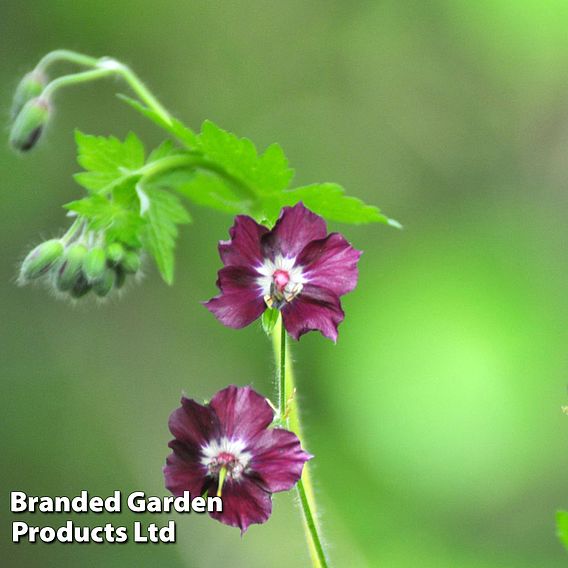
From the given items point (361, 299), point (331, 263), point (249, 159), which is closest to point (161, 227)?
point (249, 159)

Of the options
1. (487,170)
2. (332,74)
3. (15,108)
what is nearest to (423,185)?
(487,170)

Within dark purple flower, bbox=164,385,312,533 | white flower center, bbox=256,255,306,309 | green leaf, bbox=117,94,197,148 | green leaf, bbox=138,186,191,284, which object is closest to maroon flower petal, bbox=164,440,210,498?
dark purple flower, bbox=164,385,312,533

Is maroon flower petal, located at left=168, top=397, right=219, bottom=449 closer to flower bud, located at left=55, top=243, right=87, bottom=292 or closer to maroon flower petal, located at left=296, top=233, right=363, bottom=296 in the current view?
maroon flower petal, located at left=296, top=233, right=363, bottom=296

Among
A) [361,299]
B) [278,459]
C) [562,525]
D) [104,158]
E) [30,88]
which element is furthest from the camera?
[361,299]

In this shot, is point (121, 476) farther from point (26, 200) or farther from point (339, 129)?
point (339, 129)

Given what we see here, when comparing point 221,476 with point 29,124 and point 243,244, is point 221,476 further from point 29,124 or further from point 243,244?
point 29,124

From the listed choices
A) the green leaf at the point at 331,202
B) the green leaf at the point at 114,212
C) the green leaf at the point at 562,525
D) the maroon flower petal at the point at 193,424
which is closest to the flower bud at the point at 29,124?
the green leaf at the point at 114,212
